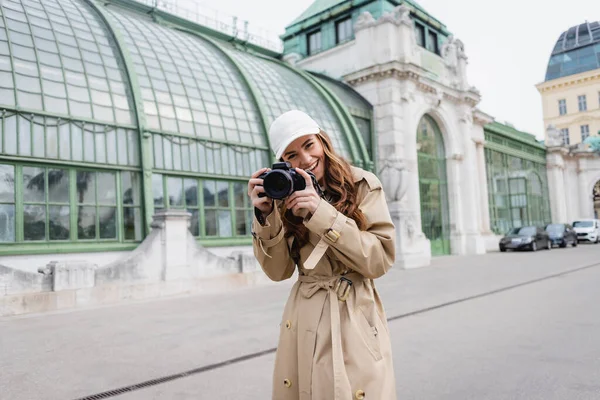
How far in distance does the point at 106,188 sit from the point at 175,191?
77.3 inches

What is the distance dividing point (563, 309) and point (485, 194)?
21105 mm

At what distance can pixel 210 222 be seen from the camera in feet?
46.3

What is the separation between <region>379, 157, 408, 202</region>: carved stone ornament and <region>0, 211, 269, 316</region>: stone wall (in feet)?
22.9

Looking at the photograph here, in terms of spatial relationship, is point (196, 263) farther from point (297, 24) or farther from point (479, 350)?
point (297, 24)

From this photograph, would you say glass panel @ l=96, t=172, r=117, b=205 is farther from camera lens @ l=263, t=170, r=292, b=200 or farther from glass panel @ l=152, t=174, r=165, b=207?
camera lens @ l=263, t=170, r=292, b=200

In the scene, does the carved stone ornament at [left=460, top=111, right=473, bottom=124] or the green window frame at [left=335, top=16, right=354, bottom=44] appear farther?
the carved stone ornament at [left=460, top=111, right=473, bottom=124]

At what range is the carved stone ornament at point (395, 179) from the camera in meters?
17.6

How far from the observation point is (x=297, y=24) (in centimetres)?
2692

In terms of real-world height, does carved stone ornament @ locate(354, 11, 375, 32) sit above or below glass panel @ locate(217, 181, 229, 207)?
above

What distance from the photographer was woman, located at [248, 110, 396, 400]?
1870mm

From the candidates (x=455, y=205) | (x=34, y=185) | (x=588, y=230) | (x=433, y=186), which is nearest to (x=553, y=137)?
(x=588, y=230)

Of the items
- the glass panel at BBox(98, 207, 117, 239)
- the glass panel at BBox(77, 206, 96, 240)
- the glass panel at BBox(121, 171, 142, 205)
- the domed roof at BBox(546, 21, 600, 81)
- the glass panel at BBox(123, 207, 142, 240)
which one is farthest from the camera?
the domed roof at BBox(546, 21, 600, 81)

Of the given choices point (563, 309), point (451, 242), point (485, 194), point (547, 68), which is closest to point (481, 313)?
point (563, 309)

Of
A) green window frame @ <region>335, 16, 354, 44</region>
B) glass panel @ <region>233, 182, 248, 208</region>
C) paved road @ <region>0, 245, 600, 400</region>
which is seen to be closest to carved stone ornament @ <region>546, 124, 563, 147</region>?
green window frame @ <region>335, 16, 354, 44</region>
